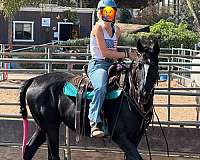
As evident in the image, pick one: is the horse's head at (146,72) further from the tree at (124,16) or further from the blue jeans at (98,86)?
the tree at (124,16)

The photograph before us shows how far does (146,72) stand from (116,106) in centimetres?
66

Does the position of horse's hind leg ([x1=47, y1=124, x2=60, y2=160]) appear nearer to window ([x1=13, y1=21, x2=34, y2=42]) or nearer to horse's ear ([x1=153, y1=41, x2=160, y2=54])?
horse's ear ([x1=153, y1=41, x2=160, y2=54])

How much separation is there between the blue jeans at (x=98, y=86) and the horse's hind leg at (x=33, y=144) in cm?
110

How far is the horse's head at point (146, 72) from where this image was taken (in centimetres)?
577

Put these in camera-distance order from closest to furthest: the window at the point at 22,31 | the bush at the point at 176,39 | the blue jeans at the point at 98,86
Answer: the blue jeans at the point at 98,86 → the bush at the point at 176,39 → the window at the point at 22,31

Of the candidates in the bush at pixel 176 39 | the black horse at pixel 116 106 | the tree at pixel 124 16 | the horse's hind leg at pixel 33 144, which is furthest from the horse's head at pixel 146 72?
the tree at pixel 124 16

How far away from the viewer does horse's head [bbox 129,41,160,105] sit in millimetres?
5770

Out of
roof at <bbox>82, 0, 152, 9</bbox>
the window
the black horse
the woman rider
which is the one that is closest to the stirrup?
the woman rider

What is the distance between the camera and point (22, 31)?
35531 mm

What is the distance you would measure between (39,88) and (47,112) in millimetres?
339

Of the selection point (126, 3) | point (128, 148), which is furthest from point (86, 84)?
point (126, 3)

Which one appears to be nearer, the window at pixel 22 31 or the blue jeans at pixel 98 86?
the blue jeans at pixel 98 86

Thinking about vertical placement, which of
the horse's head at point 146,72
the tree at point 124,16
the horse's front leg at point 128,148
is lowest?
the horse's front leg at point 128,148

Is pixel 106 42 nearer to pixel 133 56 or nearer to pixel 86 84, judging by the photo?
pixel 133 56
